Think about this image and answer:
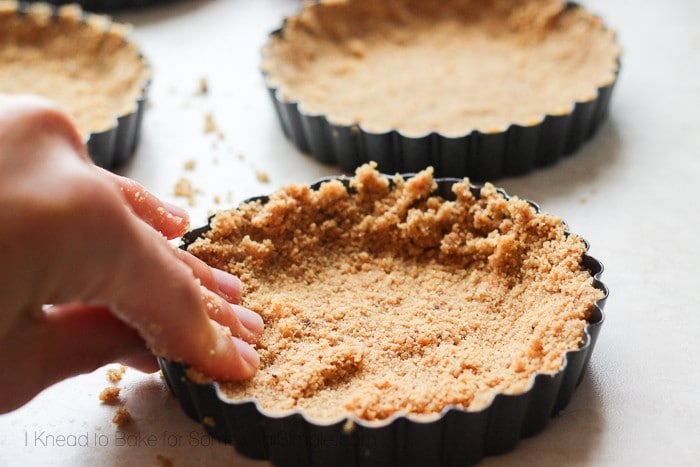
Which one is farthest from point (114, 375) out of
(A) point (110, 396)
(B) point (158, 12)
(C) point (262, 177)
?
(B) point (158, 12)

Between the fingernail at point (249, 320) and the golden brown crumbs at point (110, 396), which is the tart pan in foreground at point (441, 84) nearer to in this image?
the fingernail at point (249, 320)

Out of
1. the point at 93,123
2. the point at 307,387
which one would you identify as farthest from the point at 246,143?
the point at 307,387

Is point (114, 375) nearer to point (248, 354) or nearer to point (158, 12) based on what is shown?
point (248, 354)

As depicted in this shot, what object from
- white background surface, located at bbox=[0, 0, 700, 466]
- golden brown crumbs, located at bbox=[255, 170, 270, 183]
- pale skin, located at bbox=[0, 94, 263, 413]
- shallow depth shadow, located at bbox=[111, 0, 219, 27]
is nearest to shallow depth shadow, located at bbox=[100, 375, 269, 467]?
white background surface, located at bbox=[0, 0, 700, 466]

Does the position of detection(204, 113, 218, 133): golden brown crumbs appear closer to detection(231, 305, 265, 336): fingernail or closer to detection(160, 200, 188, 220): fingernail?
detection(160, 200, 188, 220): fingernail

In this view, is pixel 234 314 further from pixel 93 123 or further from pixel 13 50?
pixel 13 50

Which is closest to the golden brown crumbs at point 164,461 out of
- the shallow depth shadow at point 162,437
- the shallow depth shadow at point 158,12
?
the shallow depth shadow at point 162,437
